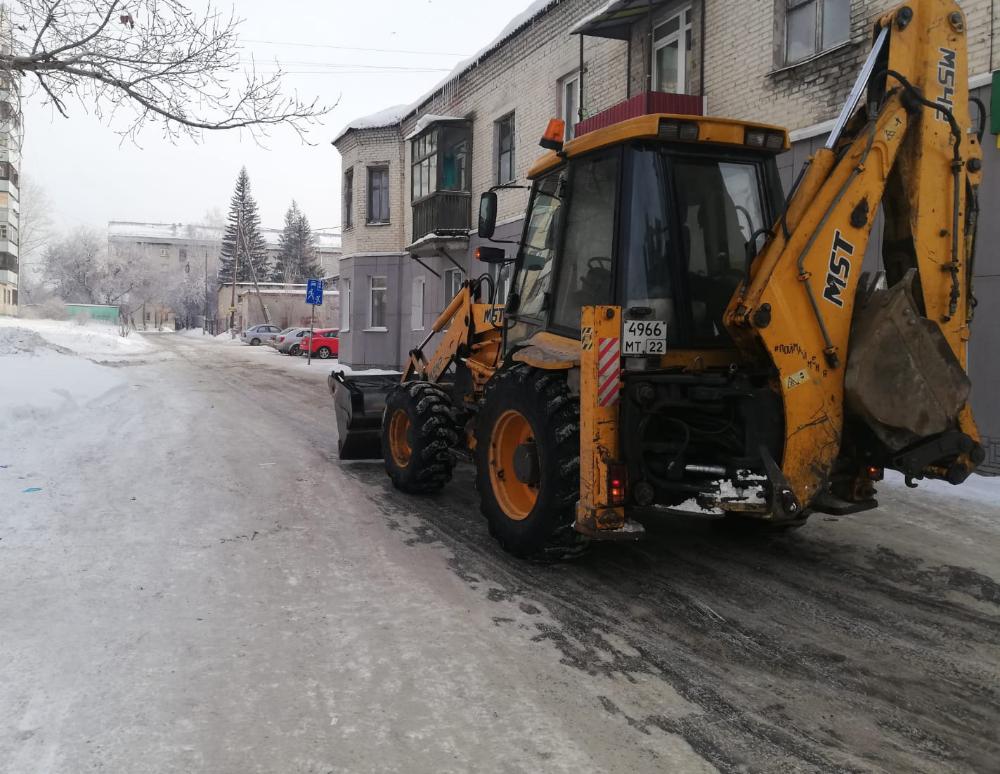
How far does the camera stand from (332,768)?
2.64 meters

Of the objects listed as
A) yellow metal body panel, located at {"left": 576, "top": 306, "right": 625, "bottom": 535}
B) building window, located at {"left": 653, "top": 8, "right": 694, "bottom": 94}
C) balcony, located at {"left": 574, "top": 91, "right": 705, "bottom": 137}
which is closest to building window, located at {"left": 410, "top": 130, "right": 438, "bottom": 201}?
building window, located at {"left": 653, "top": 8, "right": 694, "bottom": 94}

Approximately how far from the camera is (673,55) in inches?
515

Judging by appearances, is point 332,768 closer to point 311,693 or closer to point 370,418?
point 311,693

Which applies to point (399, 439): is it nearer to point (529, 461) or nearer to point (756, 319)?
point (529, 461)

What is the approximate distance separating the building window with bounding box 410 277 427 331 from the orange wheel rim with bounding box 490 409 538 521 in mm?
18622

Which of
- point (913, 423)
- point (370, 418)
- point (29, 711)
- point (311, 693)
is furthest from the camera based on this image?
point (370, 418)

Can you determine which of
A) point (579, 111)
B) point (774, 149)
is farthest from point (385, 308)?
point (774, 149)

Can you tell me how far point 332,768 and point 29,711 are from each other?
4.12 feet

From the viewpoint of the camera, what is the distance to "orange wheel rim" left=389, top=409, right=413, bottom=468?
284 inches

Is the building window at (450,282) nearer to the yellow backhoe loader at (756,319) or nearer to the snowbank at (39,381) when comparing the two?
the snowbank at (39,381)

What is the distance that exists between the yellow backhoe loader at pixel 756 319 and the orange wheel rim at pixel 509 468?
0.02 meters

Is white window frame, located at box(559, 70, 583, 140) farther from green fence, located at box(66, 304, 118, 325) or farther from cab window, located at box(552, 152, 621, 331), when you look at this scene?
green fence, located at box(66, 304, 118, 325)

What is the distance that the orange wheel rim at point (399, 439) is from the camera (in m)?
7.22

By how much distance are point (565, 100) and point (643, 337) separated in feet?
44.3
